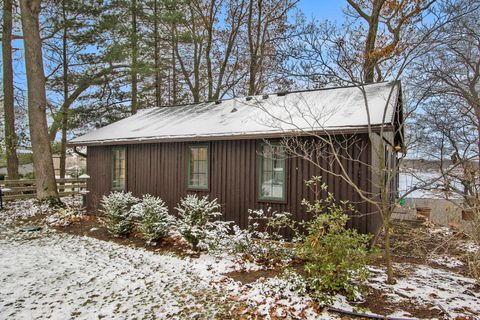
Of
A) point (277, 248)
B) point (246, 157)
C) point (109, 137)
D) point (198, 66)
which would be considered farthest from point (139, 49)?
point (277, 248)

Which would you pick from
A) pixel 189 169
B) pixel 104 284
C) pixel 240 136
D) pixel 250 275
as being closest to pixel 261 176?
pixel 240 136

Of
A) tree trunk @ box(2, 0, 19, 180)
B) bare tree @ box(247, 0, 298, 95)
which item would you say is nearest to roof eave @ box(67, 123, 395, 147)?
tree trunk @ box(2, 0, 19, 180)

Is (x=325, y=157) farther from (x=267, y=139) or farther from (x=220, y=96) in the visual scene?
(x=220, y=96)

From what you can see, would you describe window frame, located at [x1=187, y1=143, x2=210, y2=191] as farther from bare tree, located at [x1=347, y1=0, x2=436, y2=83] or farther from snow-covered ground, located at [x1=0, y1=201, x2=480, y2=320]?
bare tree, located at [x1=347, y1=0, x2=436, y2=83]

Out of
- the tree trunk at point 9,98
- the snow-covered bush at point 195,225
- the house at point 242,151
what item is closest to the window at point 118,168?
the house at point 242,151

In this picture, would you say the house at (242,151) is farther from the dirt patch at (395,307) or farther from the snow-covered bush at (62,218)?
the dirt patch at (395,307)

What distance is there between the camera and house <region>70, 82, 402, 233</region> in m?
6.11

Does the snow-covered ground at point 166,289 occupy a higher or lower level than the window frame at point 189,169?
lower

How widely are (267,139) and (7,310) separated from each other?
5150 mm

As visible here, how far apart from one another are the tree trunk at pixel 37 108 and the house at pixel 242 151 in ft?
3.99

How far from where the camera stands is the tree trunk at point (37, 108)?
10.0 m

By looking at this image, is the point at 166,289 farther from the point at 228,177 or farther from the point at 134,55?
the point at 134,55

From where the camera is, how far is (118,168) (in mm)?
9742

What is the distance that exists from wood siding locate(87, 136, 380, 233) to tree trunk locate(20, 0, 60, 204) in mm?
1564
